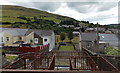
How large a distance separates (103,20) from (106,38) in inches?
126

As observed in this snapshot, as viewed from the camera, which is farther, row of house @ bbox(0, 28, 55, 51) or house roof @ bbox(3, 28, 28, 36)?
row of house @ bbox(0, 28, 55, 51)

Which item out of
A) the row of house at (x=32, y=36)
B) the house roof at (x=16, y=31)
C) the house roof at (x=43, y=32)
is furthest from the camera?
the house roof at (x=43, y=32)

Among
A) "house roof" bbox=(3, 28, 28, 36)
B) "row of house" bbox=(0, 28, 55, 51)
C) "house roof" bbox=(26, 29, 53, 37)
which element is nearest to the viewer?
"house roof" bbox=(3, 28, 28, 36)

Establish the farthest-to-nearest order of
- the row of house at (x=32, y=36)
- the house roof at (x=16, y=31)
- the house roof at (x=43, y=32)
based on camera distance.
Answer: the house roof at (x=43, y=32), the row of house at (x=32, y=36), the house roof at (x=16, y=31)

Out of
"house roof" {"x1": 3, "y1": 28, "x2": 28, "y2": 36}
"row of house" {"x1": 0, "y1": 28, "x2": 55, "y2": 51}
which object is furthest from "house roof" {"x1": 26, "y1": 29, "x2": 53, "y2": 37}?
"house roof" {"x1": 3, "y1": 28, "x2": 28, "y2": 36}

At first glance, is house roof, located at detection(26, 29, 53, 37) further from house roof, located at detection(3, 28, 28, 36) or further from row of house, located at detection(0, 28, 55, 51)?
house roof, located at detection(3, 28, 28, 36)

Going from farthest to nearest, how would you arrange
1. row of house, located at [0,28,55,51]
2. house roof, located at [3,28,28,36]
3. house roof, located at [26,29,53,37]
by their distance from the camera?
house roof, located at [26,29,53,37] < row of house, located at [0,28,55,51] < house roof, located at [3,28,28,36]

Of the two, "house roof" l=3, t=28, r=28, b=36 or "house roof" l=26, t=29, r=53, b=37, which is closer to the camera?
"house roof" l=3, t=28, r=28, b=36

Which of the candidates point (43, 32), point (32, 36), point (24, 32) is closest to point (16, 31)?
point (24, 32)

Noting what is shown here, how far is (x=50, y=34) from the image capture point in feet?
28.6

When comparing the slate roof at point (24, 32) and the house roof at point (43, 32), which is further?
the house roof at point (43, 32)

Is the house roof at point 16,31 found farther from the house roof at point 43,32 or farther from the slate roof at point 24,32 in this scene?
the house roof at point 43,32

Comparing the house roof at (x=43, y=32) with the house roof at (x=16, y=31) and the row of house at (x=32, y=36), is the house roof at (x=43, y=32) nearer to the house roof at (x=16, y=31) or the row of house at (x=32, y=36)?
the row of house at (x=32, y=36)

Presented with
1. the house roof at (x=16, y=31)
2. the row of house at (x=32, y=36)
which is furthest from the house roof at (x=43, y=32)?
the house roof at (x=16, y=31)
